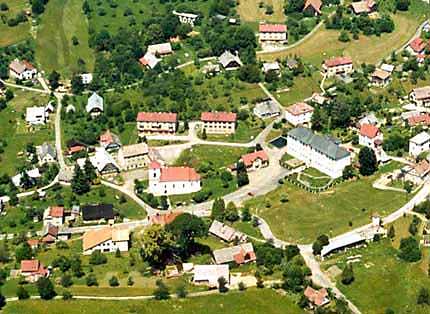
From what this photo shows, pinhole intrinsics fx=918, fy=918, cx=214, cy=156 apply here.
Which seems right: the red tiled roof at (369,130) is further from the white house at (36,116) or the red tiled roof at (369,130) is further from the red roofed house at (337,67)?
the white house at (36,116)

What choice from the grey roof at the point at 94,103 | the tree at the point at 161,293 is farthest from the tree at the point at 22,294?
the grey roof at the point at 94,103

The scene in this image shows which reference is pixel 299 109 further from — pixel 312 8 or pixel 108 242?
pixel 108 242

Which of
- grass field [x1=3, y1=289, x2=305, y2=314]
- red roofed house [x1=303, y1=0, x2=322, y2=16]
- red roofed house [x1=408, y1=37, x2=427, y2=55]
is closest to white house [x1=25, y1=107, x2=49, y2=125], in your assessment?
grass field [x1=3, y1=289, x2=305, y2=314]

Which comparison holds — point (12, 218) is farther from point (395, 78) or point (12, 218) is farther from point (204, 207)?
point (395, 78)

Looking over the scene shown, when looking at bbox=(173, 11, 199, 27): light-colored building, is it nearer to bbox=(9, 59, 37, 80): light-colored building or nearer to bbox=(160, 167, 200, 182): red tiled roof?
bbox=(9, 59, 37, 80): light-colored building

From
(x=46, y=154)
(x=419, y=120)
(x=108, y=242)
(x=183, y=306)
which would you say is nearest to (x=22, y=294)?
(x=108, y=242)
